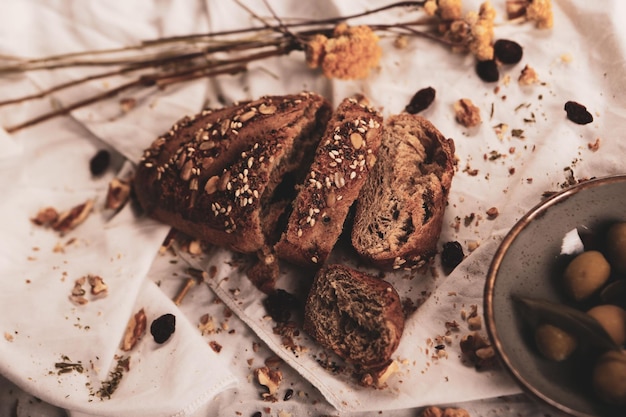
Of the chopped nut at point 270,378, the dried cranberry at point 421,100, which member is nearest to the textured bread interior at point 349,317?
the chopped nut at point 270,378

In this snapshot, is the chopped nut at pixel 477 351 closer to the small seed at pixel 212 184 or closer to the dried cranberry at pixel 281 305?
the dried cranberry at pixel 281 305

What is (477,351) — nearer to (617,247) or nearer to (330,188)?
(617,247)

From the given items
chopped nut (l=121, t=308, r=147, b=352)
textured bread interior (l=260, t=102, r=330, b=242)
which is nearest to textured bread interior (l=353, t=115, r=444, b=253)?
textured bread interior (l=260, t=102, r=330, b=242)

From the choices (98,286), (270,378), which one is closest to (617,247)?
(270,378)

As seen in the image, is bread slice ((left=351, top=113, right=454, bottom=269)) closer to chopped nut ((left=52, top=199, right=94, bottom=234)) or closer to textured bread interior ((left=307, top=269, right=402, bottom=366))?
textured bread interior ((left=307, top=269, right=402, bottom=366))

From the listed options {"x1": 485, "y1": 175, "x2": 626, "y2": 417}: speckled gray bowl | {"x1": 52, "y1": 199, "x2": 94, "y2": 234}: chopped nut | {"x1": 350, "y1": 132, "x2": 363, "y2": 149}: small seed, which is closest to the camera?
{"x1": 485, "y1": 175, "x2": 626, "y2": 417}: speckled gray bowl

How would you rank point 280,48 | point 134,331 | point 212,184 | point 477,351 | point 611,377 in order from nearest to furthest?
point 611,377, point 477,351, point 212,184, point 134,331, point 280,48
